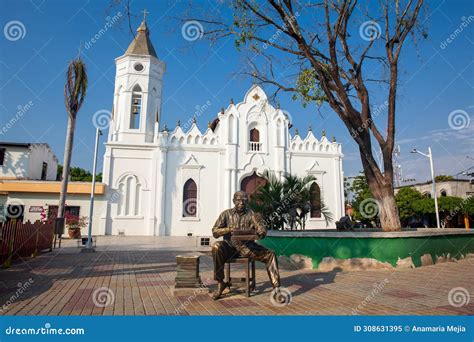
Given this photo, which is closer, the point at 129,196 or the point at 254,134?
the point at 129,196

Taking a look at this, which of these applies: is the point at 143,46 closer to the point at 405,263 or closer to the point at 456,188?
the point at 405,263

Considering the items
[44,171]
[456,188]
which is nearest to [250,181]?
[44,171]

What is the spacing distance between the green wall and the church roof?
73.7 feet

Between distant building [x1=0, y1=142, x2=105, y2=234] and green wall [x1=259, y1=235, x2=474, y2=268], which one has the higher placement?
distant building [x1=0, y1=142, x2=105, y2=234]

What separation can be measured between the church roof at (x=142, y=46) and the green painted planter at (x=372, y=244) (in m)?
22.4

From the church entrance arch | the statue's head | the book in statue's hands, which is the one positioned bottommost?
the book in statue's hands

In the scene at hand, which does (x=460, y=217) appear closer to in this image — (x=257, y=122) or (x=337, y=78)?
(x=257, y=122)

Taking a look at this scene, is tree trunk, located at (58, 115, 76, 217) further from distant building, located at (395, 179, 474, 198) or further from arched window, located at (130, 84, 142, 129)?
distant building, located at (395, 179, 474, 198)

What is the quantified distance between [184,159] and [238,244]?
64.9ft

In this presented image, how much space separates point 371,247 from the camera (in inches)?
312

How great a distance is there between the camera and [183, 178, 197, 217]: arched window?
23.6 metres

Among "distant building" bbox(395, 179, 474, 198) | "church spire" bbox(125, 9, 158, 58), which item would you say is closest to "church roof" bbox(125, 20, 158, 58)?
"church spire" bbox(125, 9, 158, 58)

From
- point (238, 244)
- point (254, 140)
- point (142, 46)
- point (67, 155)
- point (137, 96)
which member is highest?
point (142, 46)

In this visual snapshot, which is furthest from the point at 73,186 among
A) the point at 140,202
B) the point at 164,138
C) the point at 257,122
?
the point at 257,122
